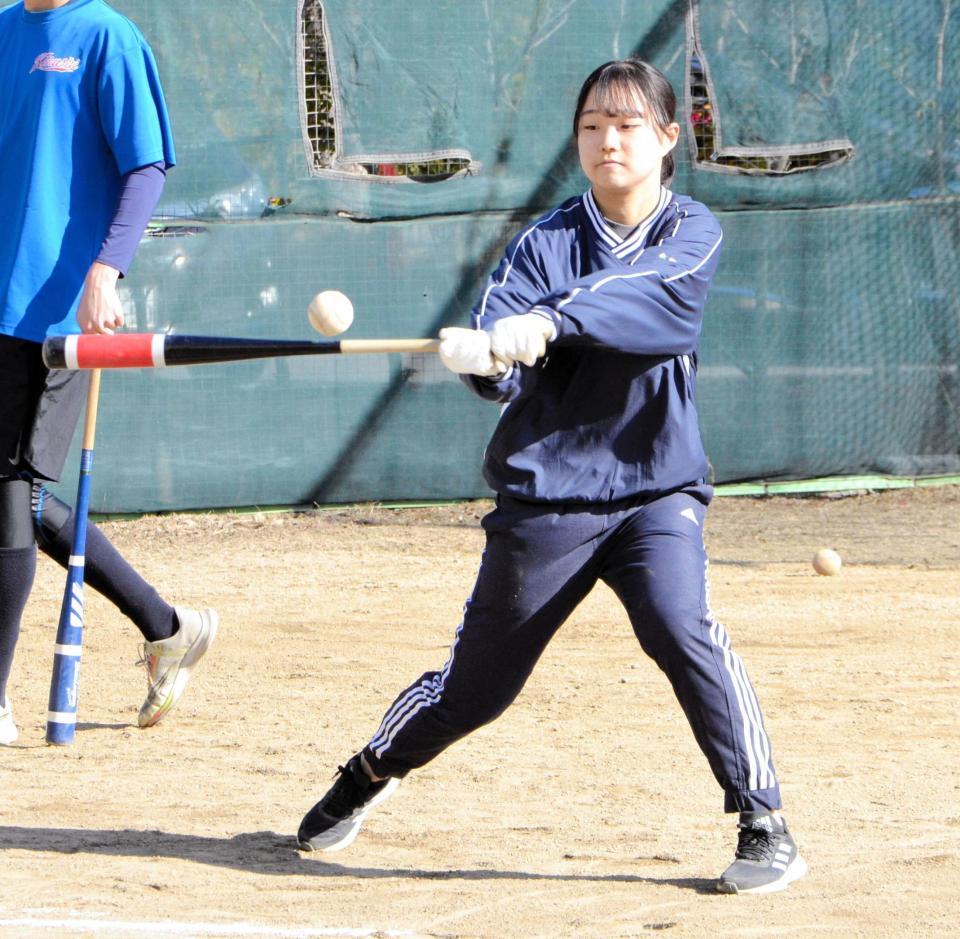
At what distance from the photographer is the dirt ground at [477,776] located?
2.97 metres

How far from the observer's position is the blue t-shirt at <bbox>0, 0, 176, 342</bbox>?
4090 millimetres

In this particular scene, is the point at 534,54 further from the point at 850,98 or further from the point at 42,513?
the point at 42,513

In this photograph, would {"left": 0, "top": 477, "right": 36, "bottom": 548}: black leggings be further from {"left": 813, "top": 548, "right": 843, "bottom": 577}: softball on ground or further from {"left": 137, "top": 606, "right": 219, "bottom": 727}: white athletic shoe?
{"left": 813, "top": 548, "right": 843, "bottom": 577}: softball on ground

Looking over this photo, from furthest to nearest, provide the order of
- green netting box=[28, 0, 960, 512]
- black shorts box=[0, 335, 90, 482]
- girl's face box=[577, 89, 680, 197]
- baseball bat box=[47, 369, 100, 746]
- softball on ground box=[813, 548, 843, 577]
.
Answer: green netting box=[28, 0, 960, 512]
softball on ground box=[813, 548, 843, 577]
baseball bat box=[47, 369, 100, 746]
black shorts box=[0, 335, 90, 482]
girl's face box=[577, 89, 680, 197]

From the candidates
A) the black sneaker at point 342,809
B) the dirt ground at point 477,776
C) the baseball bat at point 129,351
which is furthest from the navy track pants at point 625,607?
the baseball bat at point 129,351

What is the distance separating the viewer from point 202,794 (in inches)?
150

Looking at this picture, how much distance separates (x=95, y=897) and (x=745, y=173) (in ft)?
19.8

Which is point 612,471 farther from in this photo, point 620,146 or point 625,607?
point 620,146

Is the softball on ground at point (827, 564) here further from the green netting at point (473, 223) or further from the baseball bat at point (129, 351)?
the baseball bat at point (129, 351)

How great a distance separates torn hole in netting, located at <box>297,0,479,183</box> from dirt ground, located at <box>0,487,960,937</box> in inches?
87.2

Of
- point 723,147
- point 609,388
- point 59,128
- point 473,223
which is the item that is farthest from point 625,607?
point 723,147

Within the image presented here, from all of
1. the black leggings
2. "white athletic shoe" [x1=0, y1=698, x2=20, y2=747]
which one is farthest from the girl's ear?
"white athletic shoe" [x1=0, y1=698, x2=20, y2=747]

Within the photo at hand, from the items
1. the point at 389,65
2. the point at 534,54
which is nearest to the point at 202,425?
the point at 389,65

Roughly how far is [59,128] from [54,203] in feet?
0.65
